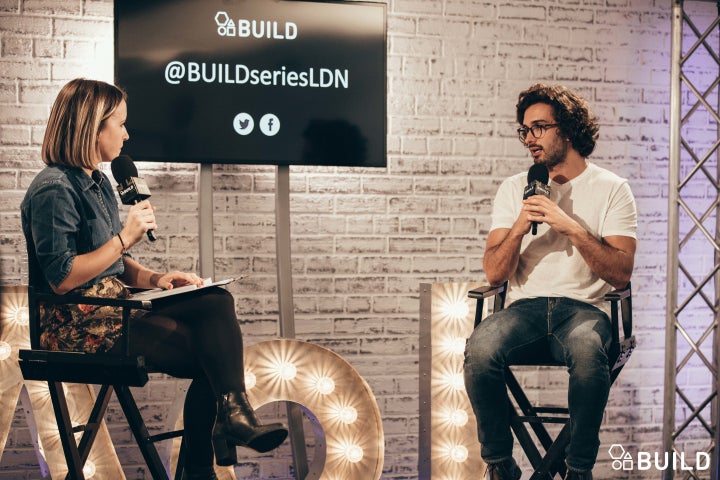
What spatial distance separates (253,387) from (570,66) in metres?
2.05

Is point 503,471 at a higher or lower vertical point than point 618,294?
lower

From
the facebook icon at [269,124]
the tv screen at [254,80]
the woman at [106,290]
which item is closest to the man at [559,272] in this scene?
the tv screen at [254,80]

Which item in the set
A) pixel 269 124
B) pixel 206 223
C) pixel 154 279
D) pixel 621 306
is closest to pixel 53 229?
pixel 154 279

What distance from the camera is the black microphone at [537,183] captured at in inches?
94.9

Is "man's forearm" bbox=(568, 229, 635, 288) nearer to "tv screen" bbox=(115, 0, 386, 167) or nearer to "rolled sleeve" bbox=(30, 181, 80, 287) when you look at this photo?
"tv screen" bbox=(115, 0, 386, 167)

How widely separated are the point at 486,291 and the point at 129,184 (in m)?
1.21

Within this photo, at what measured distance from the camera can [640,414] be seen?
346cm

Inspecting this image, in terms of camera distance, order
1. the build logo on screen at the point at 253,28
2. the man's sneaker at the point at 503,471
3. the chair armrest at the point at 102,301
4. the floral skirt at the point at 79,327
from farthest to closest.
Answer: the build logo on screen at the point at 253,28
the man's sneaker at the point at 503,471
the floral skirt at the point at 79,327
the chair armrest at the point at 102,301

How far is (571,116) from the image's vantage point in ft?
8.79

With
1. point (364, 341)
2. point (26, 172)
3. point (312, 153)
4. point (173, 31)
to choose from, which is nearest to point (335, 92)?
point (312, 153)

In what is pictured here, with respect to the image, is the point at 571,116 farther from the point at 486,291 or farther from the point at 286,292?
the point at 286,292

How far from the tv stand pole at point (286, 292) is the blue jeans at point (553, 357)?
0.78 metres

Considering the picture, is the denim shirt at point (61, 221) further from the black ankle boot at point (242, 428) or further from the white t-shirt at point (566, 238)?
the white t-shirt at point (566, 238)

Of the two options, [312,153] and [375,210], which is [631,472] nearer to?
[375,210]
